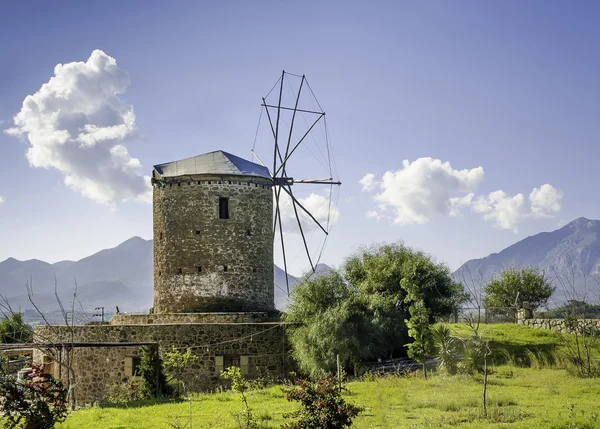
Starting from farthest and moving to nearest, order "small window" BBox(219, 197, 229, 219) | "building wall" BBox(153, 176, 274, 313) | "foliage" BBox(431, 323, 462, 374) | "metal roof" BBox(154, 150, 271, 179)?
"metal roof" BBox(154, 150, 271, 179) < "small window" BBox(219, 197, 229, 219) < "building wall" BBox(153, 176, 274, 313) < "foliage" BBox(431, 323, 462, 374)

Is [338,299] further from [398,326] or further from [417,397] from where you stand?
[417,397]

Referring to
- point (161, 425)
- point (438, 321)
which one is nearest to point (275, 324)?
point (438, 321)

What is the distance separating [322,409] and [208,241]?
2147 cm

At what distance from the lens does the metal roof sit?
34.8 m

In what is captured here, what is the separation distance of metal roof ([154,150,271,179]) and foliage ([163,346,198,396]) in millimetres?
10150

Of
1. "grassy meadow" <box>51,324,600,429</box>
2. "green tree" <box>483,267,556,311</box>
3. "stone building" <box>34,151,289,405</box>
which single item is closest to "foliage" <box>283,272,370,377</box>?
"grassy meadow" <box>51,324,600,429</box>

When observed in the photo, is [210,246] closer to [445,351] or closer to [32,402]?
[445,351]

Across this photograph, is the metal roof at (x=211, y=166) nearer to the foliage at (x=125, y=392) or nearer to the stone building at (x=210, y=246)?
the stone building at (x=210, y=246)

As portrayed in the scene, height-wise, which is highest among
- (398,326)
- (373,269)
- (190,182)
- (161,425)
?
(190,182)

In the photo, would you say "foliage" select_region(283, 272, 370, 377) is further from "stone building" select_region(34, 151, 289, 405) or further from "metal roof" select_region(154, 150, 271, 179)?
"metal roof" select_region(154, 150, 271, 179)

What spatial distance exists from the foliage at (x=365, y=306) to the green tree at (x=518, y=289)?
60.8 ft

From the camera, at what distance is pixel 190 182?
3425 centimetres

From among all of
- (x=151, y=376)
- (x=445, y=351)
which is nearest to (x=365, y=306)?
(x=445, y=351)

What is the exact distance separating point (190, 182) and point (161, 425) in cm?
1857
